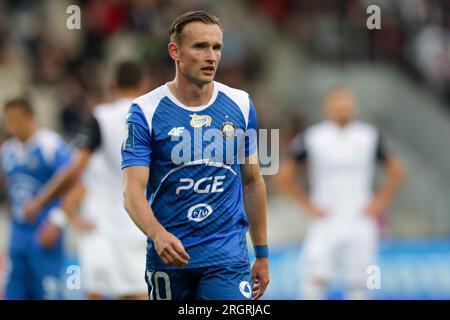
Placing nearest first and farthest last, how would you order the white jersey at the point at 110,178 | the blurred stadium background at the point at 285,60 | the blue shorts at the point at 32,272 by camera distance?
the white jersey at the point at 110,178 < the blue shorts at the point at 32,272 < the blurred stadium background at the point at 285,60

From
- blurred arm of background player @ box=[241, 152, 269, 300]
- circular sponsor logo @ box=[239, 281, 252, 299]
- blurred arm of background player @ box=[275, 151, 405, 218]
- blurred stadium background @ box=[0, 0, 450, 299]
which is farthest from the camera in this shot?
blurred stadium background @ box=[0, 0, 450, 299]

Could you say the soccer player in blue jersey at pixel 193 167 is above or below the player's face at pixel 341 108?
below

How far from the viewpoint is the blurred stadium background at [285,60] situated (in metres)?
16.5

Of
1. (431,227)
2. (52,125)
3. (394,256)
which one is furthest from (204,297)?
(52,125)

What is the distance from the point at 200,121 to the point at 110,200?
2915mm

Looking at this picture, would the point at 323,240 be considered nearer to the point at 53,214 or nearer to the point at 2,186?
the point at 53,214

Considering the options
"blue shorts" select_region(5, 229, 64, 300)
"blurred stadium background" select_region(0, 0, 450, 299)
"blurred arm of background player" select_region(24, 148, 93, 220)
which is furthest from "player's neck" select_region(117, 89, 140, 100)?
"blurred stadium background" select_region(0, 0, 450, 299)

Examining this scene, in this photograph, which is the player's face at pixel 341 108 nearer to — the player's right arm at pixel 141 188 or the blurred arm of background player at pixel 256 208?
the blurred arm of background player at pixel 256 208

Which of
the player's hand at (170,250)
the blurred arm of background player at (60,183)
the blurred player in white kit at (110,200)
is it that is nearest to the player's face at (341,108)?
the blurred arm of background player at (60,183)

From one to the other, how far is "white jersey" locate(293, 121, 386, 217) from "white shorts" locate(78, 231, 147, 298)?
378cm

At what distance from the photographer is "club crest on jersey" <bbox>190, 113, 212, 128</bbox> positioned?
6.23 metres

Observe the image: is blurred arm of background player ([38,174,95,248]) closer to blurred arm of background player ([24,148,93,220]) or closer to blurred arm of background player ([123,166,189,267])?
blurred arm of background player ([24,148,93,220])

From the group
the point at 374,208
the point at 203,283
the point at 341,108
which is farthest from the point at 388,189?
the point at 203,283

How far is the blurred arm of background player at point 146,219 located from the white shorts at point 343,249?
613cm
